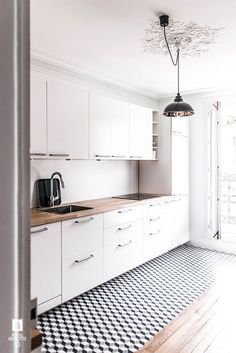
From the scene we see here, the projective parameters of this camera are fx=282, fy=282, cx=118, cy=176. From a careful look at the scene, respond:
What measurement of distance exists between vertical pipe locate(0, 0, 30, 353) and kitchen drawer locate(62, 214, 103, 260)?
2247 millimetres

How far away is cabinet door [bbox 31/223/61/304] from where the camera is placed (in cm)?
245

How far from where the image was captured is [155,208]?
4.06 metres

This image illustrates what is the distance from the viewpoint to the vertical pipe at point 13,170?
478mm

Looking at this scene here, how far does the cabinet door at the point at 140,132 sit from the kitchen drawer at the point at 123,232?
997 millimetres

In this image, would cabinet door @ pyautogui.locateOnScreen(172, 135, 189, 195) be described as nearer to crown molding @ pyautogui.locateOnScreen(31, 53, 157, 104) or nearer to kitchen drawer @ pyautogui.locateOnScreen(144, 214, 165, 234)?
kitchen drawer @ pyautogui.locateOnScreen(144, 214, 165, 234)

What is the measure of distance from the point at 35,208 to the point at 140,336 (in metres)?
1.69

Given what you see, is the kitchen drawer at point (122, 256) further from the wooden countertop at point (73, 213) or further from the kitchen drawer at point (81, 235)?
the wooden countertop at point (73, 213)

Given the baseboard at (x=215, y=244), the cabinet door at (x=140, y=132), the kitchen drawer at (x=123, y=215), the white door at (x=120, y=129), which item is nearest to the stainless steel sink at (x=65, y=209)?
the kitchen drawer at (x=123, y=215)

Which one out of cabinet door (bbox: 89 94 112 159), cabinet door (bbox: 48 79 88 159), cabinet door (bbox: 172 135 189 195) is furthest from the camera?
cabinet door (bbox: 172 135 189 195)

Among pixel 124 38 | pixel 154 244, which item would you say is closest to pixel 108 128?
pixel 124 38

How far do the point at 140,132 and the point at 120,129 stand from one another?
472mm

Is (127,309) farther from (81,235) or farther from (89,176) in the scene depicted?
(89,176)

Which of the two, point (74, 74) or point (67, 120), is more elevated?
point (74, 74)

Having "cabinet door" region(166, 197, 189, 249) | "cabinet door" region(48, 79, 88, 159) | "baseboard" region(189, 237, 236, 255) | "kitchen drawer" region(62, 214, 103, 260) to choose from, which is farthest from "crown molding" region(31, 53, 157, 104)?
"baseboard" region(189, 237, 236, 255)
